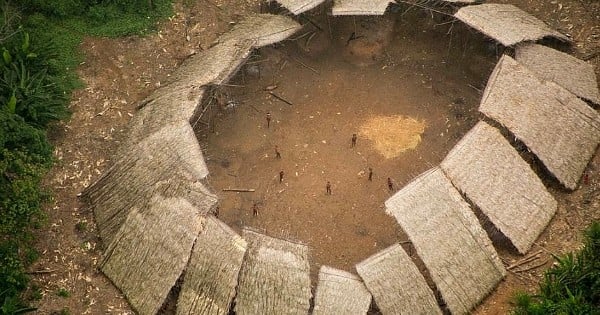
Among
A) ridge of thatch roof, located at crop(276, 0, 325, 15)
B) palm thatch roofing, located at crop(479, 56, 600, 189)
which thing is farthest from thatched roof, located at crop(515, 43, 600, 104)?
ridge of thatch roof, located at crop(276, 0, 325, 15)

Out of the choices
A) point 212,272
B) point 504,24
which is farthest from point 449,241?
point 504,24

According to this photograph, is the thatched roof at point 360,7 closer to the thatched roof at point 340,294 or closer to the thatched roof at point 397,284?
the thatched roof at point 397,284

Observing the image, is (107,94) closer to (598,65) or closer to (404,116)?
(404,116)

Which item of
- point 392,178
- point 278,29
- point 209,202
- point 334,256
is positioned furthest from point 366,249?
point 278,29

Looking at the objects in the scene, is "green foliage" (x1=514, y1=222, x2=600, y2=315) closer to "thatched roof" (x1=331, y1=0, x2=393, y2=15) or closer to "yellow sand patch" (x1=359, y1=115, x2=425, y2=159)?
"yellow sand patch" (x1=359, y1=115, x2=425, y2=159)

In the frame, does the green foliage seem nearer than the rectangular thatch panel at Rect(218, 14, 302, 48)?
Yes

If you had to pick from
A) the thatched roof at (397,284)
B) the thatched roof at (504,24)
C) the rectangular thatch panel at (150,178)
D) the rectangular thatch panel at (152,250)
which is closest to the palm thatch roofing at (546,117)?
the thatched roof at (504,24)

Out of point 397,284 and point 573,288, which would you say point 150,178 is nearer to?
point 397,284
